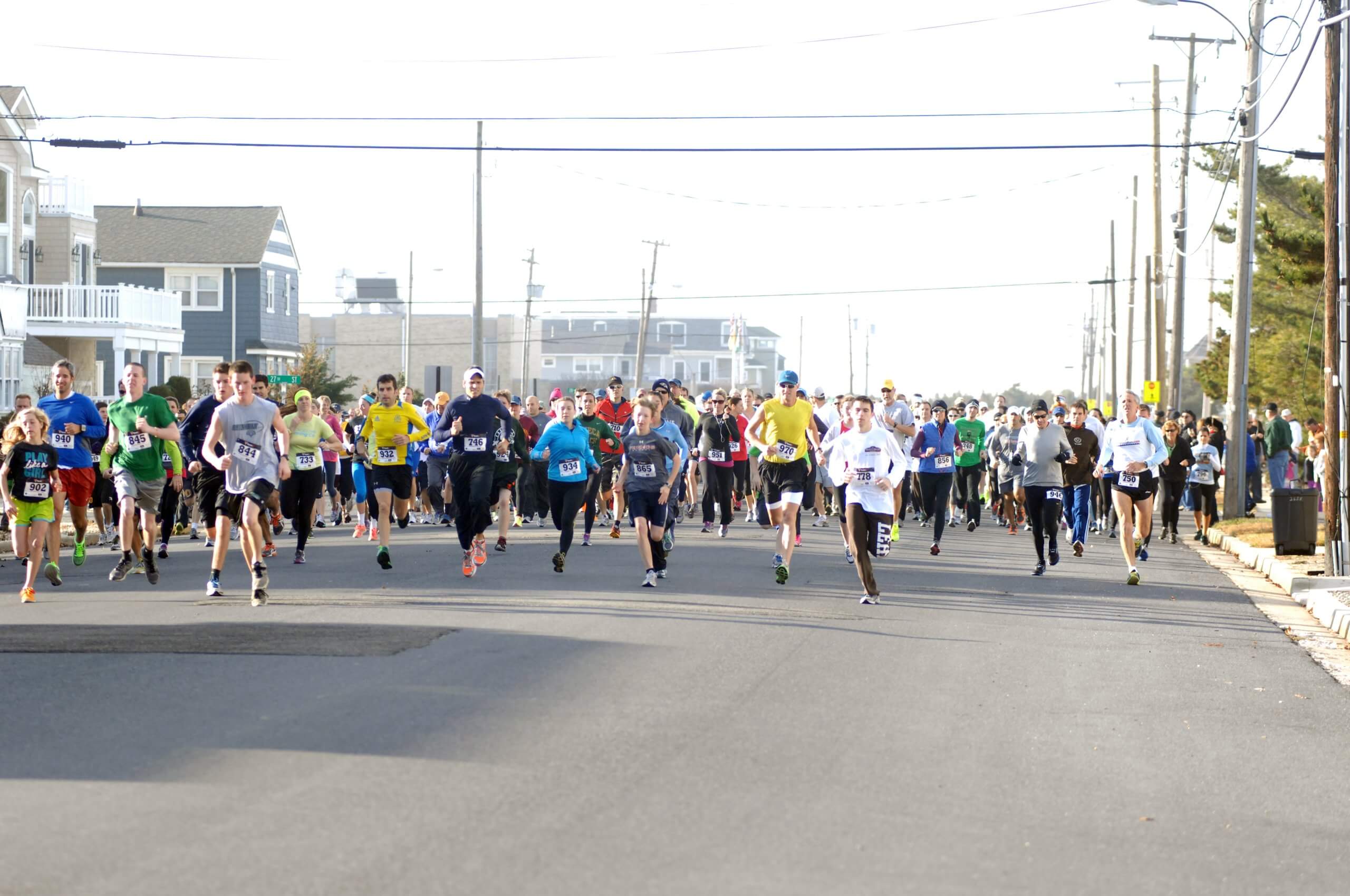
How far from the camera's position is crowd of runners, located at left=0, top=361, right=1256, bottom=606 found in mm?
14297

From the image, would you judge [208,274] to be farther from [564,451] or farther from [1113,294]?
[564,451]

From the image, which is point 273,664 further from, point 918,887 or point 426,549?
point 426,549

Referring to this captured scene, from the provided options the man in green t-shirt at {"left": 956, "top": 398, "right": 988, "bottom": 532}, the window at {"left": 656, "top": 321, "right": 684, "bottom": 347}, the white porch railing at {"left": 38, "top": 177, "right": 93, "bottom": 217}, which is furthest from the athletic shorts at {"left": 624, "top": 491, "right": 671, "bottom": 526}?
the window at {"left": 656, "top": 321, "right": 684, "bottom": 347}

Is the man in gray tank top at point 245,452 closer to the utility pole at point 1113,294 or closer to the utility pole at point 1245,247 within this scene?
the utility pole at point 1245,247

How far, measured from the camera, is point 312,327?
101562 millimetres

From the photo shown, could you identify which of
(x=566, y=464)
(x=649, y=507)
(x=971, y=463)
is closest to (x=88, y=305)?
(x=971, y=463)

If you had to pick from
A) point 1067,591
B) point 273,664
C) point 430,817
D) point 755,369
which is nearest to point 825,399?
point 1067,591

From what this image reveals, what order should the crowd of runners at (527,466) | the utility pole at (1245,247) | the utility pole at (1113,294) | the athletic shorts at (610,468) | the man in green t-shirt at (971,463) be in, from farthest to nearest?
the utility pole at (1113,294) → the man in green t-shirt at (971,463) → the utility pole at (1245,247) → the athletic shorts at (610,468) → the crowd of runners at (527,466)

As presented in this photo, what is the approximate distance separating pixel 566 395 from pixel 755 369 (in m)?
129

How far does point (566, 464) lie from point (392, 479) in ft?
5.88

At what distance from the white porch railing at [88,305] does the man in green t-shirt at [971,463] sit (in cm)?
2657

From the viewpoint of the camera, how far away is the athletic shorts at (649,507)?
604 inches

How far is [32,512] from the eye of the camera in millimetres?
14344

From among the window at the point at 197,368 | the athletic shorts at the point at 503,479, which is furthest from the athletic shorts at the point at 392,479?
the window at the point at 197,368
